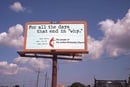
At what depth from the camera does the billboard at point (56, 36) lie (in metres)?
16.4

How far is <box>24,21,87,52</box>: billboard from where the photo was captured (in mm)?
16391

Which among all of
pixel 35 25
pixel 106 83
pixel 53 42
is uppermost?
pixel 35 25

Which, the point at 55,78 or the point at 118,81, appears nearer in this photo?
the point at 55,78

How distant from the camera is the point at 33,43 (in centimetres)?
1677

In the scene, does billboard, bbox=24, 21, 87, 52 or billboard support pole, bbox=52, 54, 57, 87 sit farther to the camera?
billboard, bbox=24, 21, 87, 52

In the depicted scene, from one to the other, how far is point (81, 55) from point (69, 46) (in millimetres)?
996

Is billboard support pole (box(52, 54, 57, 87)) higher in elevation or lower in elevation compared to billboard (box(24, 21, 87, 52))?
lower

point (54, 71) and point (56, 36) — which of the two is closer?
point (54, 71)

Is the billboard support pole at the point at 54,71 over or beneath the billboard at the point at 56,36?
beneath

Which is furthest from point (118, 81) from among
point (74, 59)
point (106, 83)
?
point (74, 59)

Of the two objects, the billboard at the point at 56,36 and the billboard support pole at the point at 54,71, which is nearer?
the billboard support pole at the point at 54,71

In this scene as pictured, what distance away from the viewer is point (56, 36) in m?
16.7

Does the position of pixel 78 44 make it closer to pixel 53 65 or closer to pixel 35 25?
pixel 53 65

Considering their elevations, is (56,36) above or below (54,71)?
above
